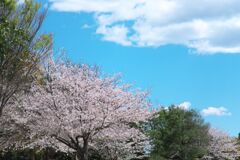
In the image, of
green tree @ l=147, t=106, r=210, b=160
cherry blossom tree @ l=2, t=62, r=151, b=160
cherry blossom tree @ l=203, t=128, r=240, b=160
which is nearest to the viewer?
cherry blossom tree @ l=2, t=62, r=151, b=160

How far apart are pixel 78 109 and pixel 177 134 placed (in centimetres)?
2579

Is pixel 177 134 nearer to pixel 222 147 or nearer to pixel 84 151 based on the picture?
pixel 222 147

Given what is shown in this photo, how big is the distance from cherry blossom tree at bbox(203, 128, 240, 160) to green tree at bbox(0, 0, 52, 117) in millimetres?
43698

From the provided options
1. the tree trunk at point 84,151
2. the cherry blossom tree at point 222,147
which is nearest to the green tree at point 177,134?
the cherry blossom tree at point 222,147

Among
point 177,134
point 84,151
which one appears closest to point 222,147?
point 177,134

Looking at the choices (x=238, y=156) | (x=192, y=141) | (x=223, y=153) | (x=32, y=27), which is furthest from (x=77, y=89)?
(x=238, y=156)

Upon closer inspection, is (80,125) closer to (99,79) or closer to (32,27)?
(99,79)

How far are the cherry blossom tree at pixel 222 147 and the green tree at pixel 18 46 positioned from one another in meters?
43.7

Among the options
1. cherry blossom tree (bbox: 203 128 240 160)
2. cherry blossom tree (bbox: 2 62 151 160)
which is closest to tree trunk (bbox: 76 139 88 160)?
cherry blossom tree (bbox: 2 62 151 160)

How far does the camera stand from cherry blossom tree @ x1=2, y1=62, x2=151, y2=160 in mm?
27219

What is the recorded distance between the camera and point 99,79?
98.6 ft

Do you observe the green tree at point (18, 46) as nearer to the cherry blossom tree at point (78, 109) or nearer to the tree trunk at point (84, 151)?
the cherry blossom tree at point (78, 109)

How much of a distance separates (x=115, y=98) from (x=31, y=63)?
4920 mm

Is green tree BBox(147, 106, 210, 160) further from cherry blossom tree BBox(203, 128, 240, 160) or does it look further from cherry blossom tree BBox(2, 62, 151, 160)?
cherry blossom tree BBox(2, 62, 151, 160)
